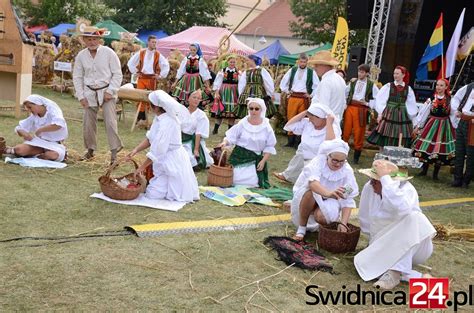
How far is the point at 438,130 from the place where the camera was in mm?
8648

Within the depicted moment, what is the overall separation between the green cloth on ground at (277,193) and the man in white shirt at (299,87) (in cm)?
365

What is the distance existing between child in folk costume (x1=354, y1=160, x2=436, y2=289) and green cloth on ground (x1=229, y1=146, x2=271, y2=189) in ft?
8.69

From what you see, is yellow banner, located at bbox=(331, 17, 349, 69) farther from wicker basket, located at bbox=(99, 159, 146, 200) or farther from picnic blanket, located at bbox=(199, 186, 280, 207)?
wicker basket, located at bbox=(99, 159, 146, 200)

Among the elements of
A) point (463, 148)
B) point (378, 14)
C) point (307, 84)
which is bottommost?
point (463, 148)

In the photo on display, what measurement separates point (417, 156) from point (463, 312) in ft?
17.7

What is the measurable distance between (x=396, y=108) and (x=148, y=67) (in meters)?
4.86

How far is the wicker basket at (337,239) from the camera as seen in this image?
15.1 ft

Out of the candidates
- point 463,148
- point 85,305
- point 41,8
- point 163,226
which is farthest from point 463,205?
point 41,8

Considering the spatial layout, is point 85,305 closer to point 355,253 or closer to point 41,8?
point 355,253

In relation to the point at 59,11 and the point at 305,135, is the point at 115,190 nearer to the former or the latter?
the point at 305,135

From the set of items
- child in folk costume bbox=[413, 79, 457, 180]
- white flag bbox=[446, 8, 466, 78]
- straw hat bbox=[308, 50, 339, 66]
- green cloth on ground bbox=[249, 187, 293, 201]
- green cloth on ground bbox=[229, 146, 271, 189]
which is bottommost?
green cloth on ground bbox=[249, 187, 293, 201]

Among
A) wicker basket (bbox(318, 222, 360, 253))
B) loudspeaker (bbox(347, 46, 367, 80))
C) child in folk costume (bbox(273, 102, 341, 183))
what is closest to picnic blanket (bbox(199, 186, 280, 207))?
child in folk costume (bbox(273, 102, 341, 183))

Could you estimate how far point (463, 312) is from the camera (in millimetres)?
3805

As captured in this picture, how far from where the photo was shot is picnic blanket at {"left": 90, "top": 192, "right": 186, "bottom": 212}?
549 centimetres
